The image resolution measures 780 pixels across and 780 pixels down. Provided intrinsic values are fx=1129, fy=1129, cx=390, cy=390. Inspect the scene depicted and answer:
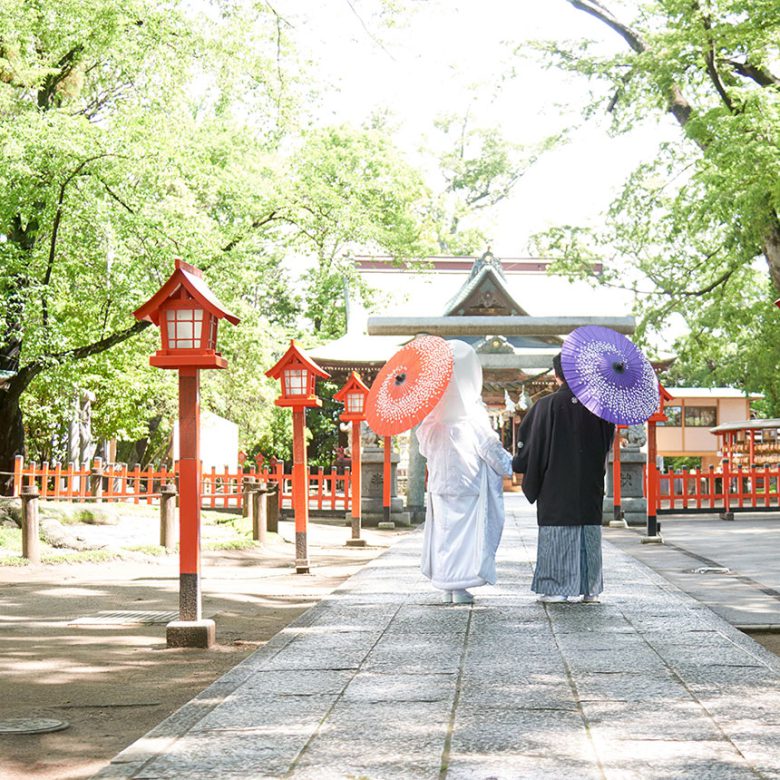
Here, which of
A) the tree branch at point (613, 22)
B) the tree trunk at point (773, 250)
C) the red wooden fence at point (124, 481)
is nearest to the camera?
the tree trunk at point (773, 250)

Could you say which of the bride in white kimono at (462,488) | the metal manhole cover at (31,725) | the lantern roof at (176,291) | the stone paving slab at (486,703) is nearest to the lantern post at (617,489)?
the bride in white kimono at (462,488)

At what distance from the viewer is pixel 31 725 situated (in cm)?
481

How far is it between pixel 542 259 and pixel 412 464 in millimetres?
17284

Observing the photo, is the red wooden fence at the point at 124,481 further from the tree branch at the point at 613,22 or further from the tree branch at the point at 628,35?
the tree branch at the point at 613,22

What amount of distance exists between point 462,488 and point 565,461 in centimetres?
74

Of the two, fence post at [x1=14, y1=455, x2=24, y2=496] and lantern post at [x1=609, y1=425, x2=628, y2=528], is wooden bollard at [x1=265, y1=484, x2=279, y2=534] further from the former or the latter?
lantern post at [x1=609, y1=425, x2=628, y2=528]

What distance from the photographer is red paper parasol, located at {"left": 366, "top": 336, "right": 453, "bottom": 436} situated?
7605 millimetres

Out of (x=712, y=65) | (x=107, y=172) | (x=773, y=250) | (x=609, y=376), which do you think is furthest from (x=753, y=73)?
(x=609, y=376)

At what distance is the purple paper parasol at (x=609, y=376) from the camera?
7.52 metres

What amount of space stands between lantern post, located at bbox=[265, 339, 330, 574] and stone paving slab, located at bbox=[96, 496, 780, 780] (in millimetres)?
4279

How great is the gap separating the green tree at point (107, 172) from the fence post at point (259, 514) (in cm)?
325

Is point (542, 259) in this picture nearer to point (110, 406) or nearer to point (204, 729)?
point (110, 406)

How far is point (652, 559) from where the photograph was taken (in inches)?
522

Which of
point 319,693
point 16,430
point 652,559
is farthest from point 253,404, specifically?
point 319,693
